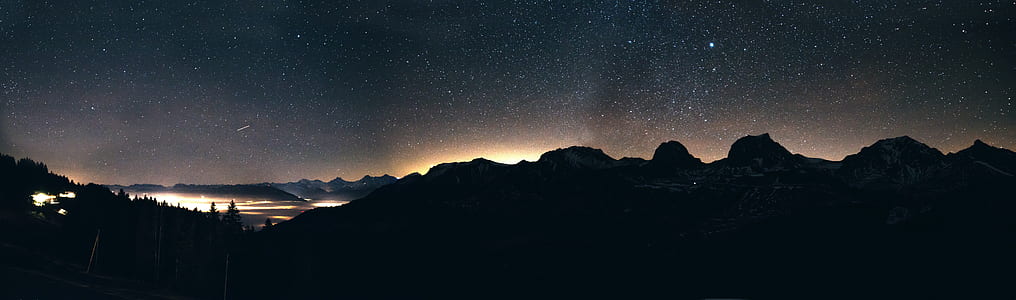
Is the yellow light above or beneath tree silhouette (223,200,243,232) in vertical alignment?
above

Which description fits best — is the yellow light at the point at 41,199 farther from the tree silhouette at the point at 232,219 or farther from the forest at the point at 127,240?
the tree silhouette at the point at 232,219

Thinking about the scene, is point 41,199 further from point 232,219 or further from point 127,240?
point 232,219

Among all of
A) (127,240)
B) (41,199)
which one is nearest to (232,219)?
(127,240)

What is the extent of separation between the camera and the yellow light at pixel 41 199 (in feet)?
511

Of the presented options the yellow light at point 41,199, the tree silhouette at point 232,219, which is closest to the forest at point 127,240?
the tree silhouette at point 232,219

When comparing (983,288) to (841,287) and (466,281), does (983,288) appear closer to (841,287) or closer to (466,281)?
(841,287)

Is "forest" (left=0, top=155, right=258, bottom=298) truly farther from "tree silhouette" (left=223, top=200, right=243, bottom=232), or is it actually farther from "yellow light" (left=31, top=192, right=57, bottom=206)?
A: "yellow light" (left=31, top=192, right=57, bottom=206)

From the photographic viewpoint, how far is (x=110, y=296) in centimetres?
5319

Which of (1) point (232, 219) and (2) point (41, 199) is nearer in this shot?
(1) point (232, 219)

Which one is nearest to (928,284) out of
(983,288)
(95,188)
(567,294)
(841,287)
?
(983,288)

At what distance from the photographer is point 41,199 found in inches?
6235

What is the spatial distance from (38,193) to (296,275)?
95.0 meters

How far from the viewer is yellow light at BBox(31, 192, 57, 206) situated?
511 ft

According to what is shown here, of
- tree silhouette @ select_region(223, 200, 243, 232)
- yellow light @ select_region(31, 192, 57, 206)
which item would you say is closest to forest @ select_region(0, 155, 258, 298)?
tree silhouette @ select_region(223, 200, 243, 232)
